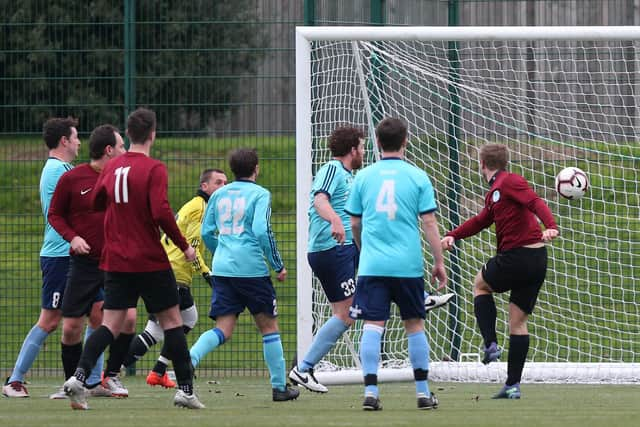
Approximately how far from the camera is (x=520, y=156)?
12.1 metres

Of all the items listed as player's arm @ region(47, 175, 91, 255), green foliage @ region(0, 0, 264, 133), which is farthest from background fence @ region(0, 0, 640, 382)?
player's arm @ region(47, 175, 91, 255)

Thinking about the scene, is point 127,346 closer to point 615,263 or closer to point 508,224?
point 508,224

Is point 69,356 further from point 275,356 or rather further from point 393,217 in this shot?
point 393,217

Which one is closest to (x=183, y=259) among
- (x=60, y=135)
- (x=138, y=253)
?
(x=60, y=135)

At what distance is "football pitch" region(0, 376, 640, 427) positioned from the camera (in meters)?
7.25

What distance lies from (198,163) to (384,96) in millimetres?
1976

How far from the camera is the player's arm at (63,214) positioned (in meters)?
8.66

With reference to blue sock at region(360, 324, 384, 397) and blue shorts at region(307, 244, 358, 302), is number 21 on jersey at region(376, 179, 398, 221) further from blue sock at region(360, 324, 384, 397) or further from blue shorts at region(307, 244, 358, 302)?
blue shorts at region(307, 244, 358, 302)

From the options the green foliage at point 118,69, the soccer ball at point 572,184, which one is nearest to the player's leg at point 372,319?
the soccer ball at point 572,184

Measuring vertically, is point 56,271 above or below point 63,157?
below

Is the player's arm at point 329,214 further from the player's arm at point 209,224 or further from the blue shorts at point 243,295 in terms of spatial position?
the player's arm at point 209,224

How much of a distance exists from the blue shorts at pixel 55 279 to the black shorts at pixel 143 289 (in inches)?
50.7

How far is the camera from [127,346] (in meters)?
9.48

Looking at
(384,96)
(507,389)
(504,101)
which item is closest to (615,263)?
(504,101)
